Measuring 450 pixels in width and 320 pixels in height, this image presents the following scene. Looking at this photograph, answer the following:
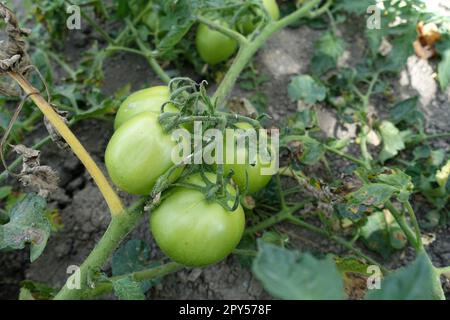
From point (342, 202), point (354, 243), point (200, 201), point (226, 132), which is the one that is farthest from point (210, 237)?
point (354, 243)

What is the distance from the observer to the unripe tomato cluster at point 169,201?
112 cm

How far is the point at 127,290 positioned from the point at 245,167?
0.40 m

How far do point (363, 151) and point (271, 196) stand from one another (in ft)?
1.05

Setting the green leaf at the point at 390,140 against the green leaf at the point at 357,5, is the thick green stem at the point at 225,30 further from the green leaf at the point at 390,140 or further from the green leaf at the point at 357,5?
the green leaf at the point at 390,140

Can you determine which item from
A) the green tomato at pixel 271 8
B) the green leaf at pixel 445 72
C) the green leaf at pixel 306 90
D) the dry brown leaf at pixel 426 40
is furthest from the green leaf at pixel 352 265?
the dry brown leaf at pixel 426 40

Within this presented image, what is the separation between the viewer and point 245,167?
1263mm

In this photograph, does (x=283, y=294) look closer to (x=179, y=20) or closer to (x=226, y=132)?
(x=226, y=132)

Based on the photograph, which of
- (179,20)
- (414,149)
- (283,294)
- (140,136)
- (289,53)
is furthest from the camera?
(289,53)

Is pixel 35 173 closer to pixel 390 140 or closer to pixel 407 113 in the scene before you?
pixel 390 140

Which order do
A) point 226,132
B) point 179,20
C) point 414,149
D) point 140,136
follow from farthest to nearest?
point 414,149 < point 179,20 < point 226,132 < point 140,136

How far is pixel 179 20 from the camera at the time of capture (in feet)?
5.00
